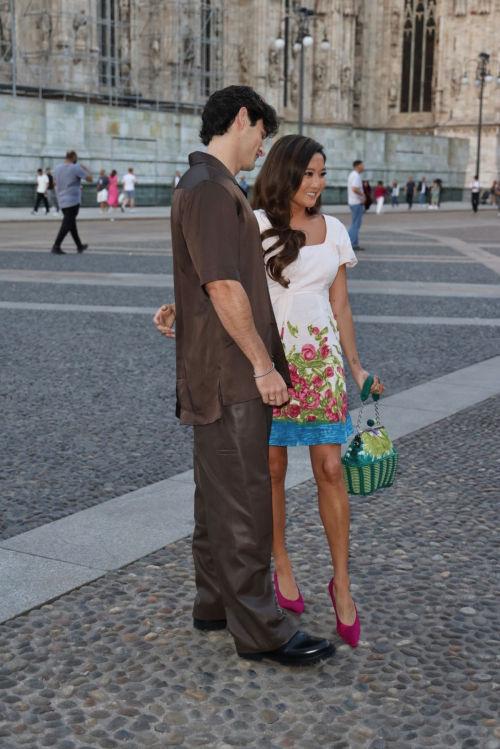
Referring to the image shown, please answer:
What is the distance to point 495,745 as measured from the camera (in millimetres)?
2391

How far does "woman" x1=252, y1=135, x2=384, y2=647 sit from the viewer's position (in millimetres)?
2949

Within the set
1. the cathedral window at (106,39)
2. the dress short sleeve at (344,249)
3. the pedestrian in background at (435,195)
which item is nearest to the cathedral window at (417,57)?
the pedestrian in background at (435,195)

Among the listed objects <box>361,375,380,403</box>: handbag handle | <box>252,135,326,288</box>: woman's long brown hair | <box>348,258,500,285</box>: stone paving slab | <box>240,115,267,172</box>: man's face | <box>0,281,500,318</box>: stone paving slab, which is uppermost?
<box>240,115,267,172</box>: man's face

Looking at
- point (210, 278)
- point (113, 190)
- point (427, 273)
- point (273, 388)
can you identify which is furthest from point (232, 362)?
point (113, 190)

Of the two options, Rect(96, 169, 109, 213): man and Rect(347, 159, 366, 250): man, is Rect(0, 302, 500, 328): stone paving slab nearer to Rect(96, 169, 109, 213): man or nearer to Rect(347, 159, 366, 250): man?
Rect(347, 159, 366, 250): man

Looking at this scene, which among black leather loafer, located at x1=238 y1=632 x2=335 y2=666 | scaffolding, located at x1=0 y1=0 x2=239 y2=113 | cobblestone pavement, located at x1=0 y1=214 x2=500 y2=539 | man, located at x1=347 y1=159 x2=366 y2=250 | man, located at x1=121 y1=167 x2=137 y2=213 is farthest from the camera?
scaffolding, located at x1=0 y1=0 x2=239 y2=113

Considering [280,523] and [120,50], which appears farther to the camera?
[120,50]

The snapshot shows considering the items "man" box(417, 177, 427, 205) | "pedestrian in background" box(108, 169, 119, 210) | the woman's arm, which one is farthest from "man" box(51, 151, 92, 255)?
"man" box(417, 177, 427, 205)

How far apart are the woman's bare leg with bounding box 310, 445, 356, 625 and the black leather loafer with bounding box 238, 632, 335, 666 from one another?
0.15 m

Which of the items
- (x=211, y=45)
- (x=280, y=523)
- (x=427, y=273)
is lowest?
(x=427, y=273)

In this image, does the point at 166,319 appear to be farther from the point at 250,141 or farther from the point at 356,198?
the point at 356,198

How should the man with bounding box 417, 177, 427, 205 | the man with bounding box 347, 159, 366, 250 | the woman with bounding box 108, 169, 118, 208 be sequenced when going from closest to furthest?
the man with bounding box 347, 159, 366, 250, the woman with bounding box 108, 169, 118, 208, the man with bounding box 417, 177, 427, 205

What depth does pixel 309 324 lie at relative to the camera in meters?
2.99

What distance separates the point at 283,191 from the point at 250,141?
36 cm
